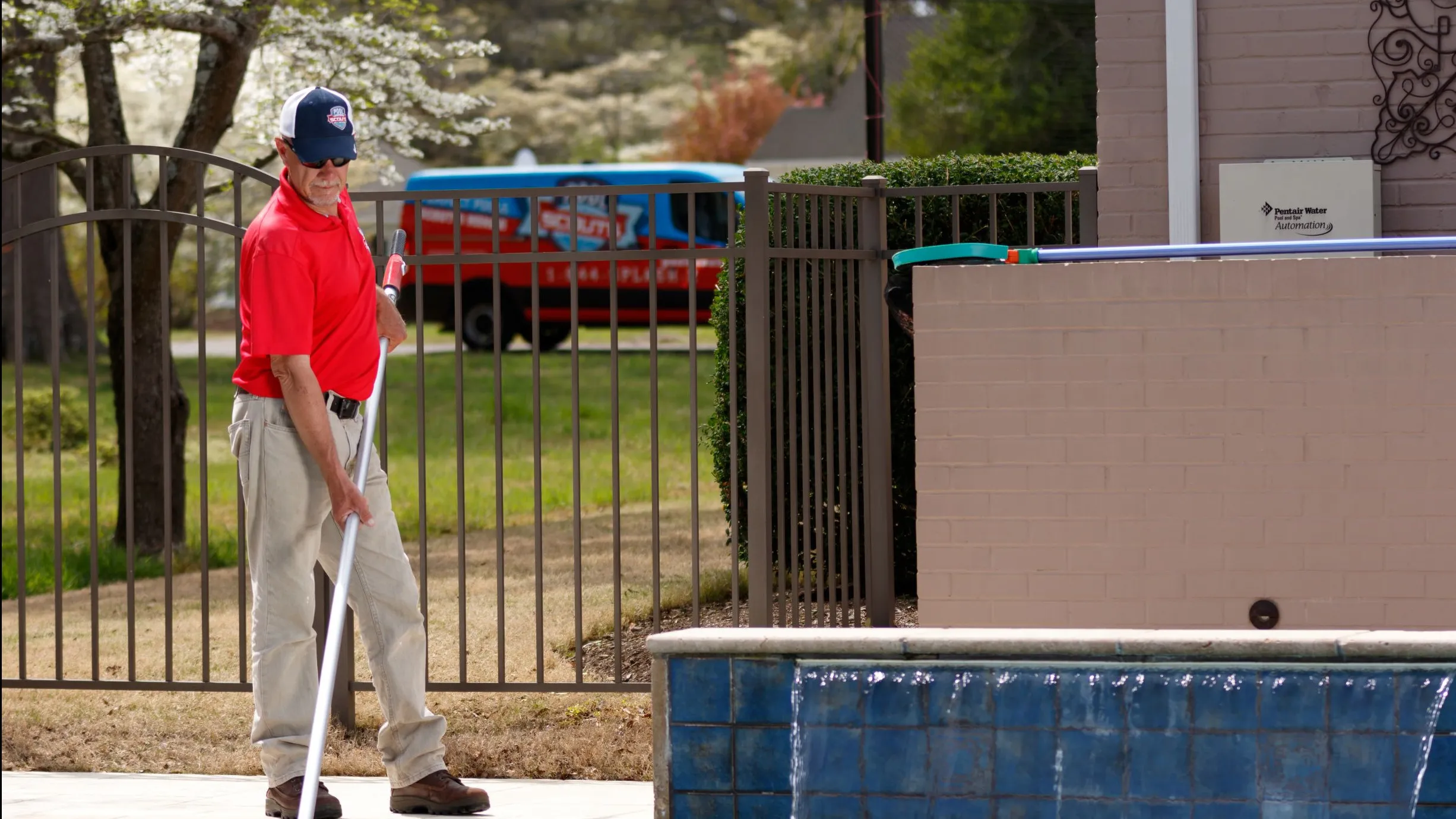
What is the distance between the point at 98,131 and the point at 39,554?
9.66ft

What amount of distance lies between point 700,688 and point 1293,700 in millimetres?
1236

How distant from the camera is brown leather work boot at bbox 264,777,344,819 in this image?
4.74 metres

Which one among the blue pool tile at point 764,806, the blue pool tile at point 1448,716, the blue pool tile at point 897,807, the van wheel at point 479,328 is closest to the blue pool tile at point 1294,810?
the blue pool tile at point 1448,716

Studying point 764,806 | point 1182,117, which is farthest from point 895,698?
point 1182,117

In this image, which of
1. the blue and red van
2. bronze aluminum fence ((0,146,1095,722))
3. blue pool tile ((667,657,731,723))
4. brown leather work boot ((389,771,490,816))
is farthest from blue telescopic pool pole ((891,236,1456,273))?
the blue and red van

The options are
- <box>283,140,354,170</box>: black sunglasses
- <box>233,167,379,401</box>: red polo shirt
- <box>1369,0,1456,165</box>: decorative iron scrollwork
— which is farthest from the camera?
<box>1369,0,1456,165</box>: decorative iron scrollwork

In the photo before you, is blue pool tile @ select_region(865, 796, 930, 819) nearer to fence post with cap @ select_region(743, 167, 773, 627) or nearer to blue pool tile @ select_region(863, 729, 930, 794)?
blue pool tile @ select_region(863, 729, 930, 794)

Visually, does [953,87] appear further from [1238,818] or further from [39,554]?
[1238,818]

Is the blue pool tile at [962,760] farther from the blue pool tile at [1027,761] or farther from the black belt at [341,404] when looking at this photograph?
the black belt at [341,404]

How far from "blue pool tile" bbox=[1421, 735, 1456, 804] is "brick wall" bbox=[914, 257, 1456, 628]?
182 cm

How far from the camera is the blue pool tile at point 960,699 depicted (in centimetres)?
375

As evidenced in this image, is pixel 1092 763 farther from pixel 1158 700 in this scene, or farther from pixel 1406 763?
pixel 1406 763

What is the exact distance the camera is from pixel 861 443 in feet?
23.8

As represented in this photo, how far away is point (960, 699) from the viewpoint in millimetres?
3762
